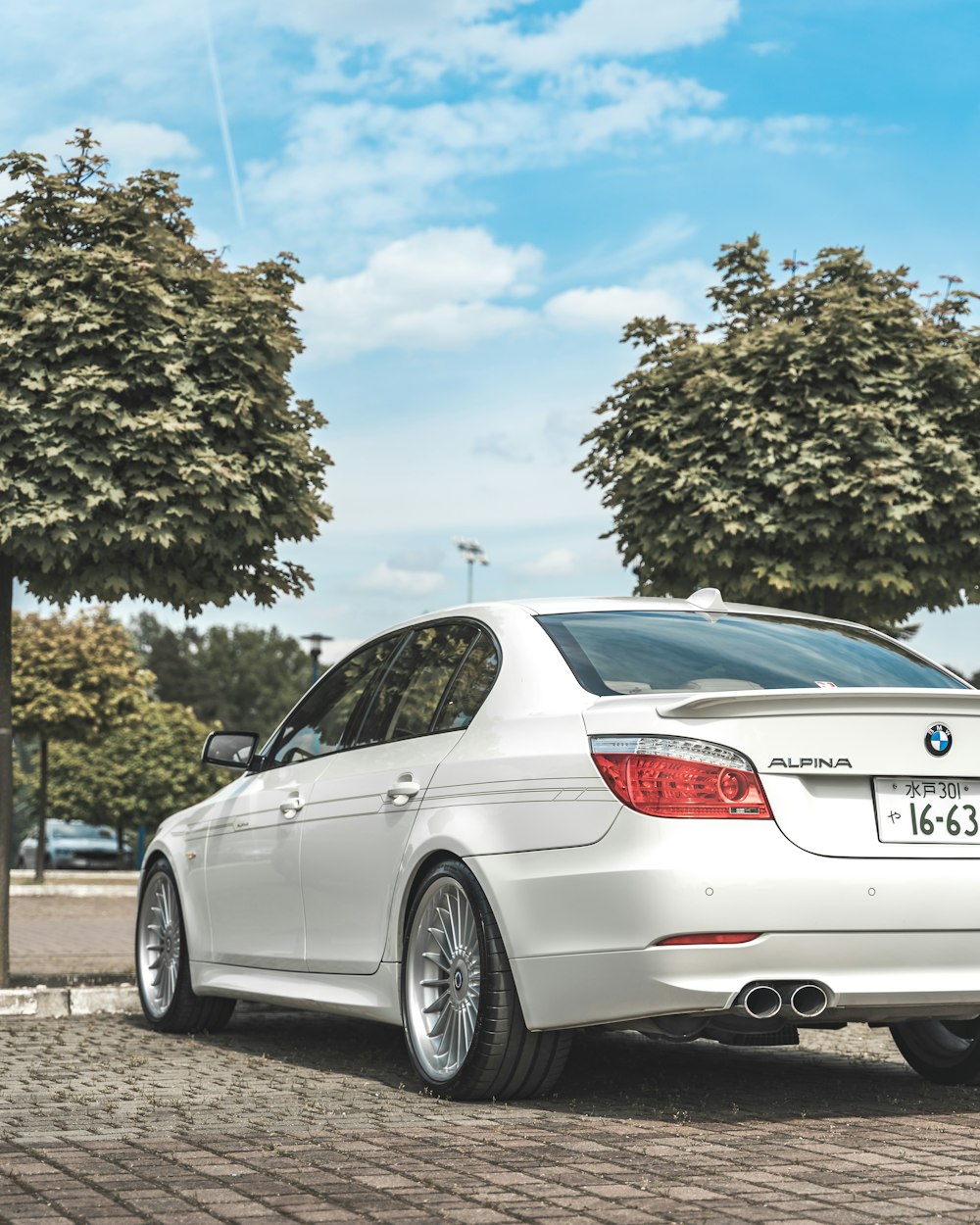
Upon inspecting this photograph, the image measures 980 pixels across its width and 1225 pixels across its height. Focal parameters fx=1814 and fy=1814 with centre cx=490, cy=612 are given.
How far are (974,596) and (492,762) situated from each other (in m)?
8.56

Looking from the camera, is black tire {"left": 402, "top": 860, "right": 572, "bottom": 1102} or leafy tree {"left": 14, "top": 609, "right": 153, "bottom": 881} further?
leafy tree {"left": 14, "top": 609, "right": 153, "bottom": 881}

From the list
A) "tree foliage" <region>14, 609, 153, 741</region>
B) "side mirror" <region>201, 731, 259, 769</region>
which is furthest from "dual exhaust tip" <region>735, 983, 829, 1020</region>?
"tree foliage" <region>14, 609, 153, 741</region>

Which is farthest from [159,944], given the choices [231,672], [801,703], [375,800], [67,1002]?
[231,672]

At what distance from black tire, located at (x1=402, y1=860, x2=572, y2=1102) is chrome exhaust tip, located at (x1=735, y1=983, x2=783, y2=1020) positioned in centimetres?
75

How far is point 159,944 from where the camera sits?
8992 mm

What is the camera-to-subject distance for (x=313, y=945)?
712 cm

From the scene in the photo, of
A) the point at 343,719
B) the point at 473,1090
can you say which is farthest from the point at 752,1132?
the point at 343,719

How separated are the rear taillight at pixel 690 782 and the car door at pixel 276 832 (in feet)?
6.91

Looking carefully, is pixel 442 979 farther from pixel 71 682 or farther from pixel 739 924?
pixel 71 682

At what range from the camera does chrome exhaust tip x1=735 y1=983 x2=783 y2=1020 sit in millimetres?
5387

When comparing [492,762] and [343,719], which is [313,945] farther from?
[492,762]

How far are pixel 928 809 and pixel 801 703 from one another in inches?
20.9

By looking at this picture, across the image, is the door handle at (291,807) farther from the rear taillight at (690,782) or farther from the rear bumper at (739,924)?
the rear taillight at (690,782)

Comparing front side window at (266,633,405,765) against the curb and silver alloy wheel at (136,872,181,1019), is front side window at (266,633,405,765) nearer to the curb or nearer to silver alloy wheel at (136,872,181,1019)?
silver alloy wheel at (136,872,181,1019)
